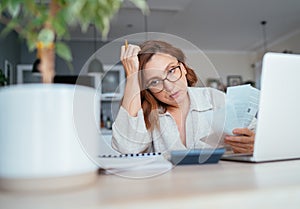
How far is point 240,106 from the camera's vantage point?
137 centimetres

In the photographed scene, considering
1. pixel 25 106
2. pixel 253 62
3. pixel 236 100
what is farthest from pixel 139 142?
pixel 253 62

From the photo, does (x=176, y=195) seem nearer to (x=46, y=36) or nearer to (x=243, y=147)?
(x=46, y=36)

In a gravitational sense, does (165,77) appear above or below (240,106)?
above

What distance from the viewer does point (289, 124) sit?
886mm

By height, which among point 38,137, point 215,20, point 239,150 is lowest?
point 239,150

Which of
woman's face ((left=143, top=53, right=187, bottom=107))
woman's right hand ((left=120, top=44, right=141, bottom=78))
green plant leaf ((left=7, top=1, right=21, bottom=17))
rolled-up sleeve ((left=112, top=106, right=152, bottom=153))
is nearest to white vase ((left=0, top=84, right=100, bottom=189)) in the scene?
green plant leaf ((left=7, top=1, right=21, bottom=17))

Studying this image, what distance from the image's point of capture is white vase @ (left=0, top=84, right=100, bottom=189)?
47 cm

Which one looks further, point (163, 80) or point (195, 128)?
point (195, 128)

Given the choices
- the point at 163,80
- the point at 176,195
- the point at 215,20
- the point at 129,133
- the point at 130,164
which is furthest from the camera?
the point at 215,20

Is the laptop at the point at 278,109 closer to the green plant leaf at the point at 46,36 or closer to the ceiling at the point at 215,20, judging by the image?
the green plant leaf at the point at 46,36

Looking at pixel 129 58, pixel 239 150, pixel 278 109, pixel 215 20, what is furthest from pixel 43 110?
pixel 215 20

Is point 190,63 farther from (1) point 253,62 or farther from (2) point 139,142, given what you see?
(1) point 253,62

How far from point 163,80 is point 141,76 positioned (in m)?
0.13

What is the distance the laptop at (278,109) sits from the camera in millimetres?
816
